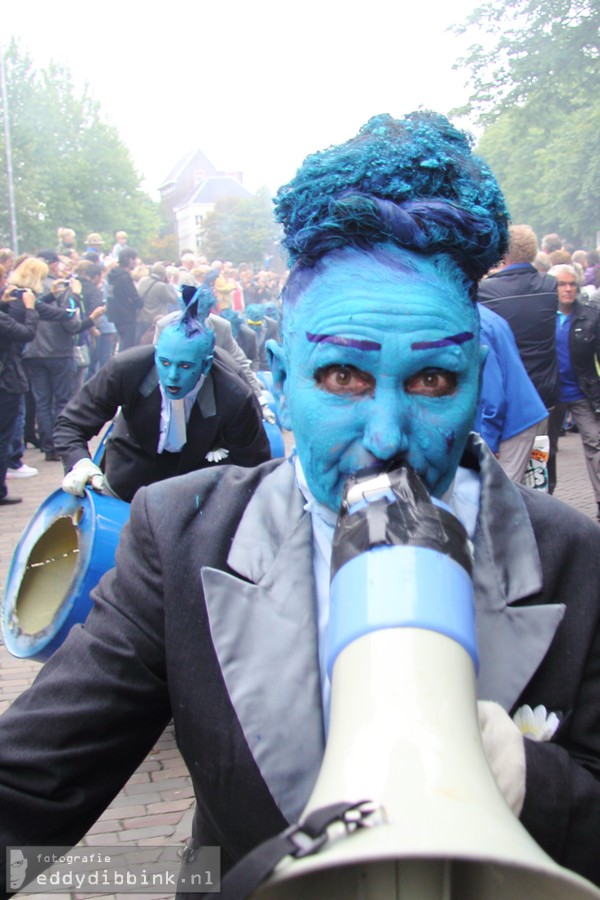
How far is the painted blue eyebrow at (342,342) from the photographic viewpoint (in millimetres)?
1381

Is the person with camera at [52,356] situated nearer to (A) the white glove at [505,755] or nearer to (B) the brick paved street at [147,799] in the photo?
(B) the brick paved street at [147,799]

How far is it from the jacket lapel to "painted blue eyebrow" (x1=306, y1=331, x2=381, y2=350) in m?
0.27

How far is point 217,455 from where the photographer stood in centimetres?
473

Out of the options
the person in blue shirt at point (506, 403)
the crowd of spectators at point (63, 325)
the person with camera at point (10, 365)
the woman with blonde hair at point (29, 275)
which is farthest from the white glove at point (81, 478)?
the woman with blonde hair at point (29, 275)

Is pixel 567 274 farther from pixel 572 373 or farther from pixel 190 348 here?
pixel 190 348

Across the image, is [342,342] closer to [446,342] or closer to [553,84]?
[446,342]

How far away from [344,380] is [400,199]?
27cm

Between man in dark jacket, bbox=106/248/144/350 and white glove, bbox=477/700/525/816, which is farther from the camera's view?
man in dark jacket, bbox=106/248/144/350

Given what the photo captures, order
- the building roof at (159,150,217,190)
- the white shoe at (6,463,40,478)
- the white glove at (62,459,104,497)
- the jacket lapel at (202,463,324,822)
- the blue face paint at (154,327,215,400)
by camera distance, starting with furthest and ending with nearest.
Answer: the building roof at (159,150,217,190), the white shoe at (6,463,40,478), the blue face paint at (154,327,215,400), the white glove at (62,459,104,497), the jacket lapel at (202,463,324,822)

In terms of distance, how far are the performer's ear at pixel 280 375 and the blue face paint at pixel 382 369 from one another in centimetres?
10

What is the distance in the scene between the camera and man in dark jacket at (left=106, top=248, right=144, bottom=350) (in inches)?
523

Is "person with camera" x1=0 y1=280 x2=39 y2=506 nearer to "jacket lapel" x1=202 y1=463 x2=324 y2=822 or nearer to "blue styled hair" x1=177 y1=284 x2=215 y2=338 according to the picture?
"blue styled hair" x1=177 y1=284 x2=215 y2=338

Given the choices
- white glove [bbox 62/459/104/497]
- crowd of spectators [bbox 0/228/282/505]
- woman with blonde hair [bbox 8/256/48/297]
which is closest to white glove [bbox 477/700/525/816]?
white glove [bbox 62/459/104/497]

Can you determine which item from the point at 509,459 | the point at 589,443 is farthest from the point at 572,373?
the point at 509,459
